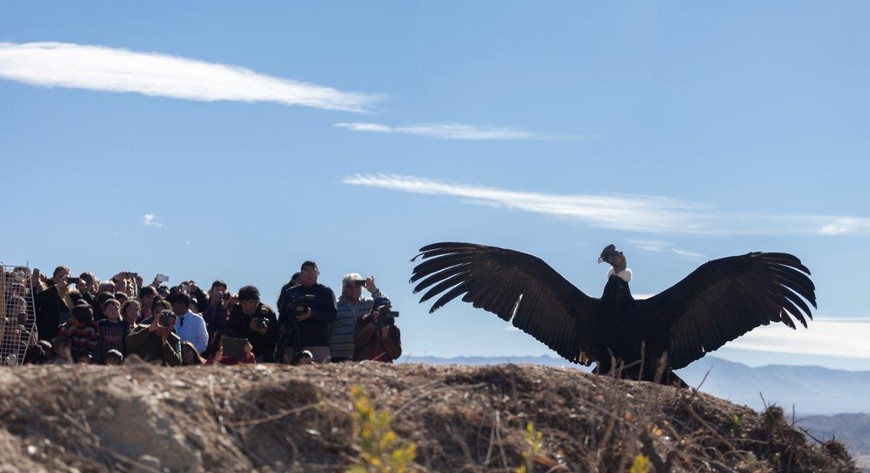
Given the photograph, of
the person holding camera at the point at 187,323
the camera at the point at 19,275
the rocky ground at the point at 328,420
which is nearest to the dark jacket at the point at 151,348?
the person holding camera at the point at 187,323

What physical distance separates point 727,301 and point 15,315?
314 inches

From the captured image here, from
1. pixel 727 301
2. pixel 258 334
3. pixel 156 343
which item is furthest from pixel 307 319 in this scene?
pixel 727 301

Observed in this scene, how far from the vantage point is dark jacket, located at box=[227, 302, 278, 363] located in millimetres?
12736

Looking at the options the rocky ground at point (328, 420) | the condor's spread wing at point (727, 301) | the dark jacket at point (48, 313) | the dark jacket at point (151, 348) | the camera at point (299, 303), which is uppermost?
the condor's spread wing at point (727, 301)

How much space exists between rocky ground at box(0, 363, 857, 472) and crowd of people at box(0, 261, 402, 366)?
3496 millimetres

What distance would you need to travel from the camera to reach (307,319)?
12789 millimetres

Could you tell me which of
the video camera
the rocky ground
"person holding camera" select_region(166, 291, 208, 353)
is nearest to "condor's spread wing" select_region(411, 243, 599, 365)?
the video camera

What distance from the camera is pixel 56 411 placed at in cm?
634

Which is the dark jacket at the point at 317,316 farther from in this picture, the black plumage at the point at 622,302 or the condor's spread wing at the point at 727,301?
the condor's spread wing at the point at 727,301

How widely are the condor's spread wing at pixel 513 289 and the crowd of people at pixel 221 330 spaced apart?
95 centimetres

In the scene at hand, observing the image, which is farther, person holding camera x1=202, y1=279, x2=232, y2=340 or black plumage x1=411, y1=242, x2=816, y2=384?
person holding camera x1=202, y1=279, x2=232, y2=340

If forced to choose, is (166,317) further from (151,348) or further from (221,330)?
(221,330)

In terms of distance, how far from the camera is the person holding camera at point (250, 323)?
41.8 ft

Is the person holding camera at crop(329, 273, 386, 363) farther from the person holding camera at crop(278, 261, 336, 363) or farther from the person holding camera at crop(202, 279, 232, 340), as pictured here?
the person holding camera at crop(202, 279, 232, 340)
